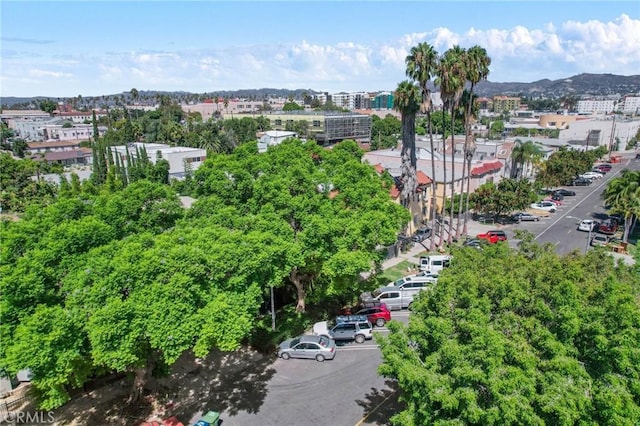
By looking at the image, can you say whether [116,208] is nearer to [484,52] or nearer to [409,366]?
[409,366]

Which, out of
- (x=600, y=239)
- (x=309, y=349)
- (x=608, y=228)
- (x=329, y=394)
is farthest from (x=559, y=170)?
(x=329, y=394)

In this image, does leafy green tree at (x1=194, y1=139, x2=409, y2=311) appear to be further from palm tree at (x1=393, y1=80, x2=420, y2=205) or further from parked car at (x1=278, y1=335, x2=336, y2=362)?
palm tree at (x1=393, y1=80, x2=420, y2=205)

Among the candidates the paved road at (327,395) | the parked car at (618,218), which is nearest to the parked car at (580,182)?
the parked car at (618,218)

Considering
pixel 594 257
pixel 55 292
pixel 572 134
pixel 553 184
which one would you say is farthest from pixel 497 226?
pixel 572 134

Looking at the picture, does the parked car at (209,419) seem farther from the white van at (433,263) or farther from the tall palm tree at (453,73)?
the tall palm tree at (453,73)

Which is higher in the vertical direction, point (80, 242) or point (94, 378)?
point (80, 242)

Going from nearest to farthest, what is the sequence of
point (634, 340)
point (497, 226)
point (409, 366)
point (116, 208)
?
1. point (634, 340)
2. point (409, 366)
3. point (116, 208)
4. point (497, 226)
